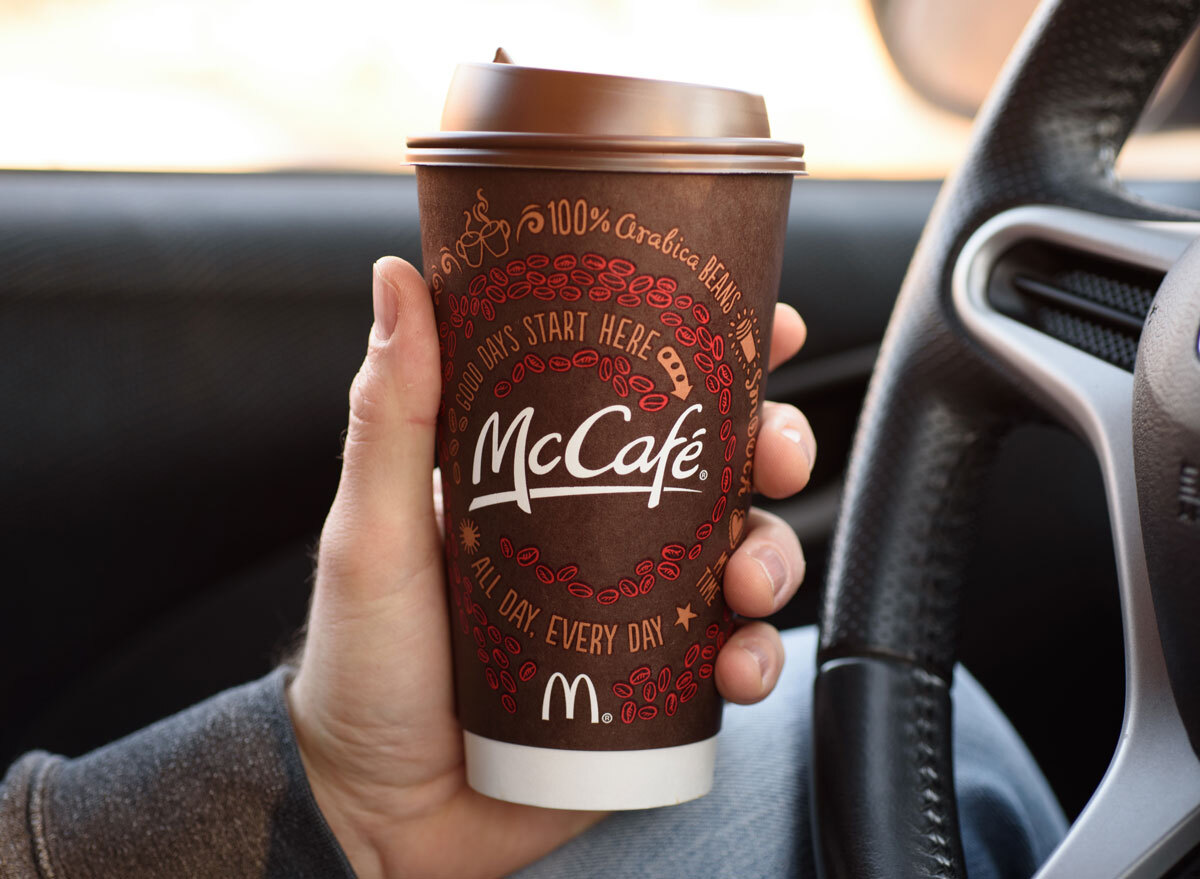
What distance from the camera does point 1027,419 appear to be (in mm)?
775

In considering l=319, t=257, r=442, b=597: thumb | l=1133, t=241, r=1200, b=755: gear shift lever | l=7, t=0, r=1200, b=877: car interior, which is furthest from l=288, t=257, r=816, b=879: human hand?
l=7, t=0, r=1200, b=877: car interior

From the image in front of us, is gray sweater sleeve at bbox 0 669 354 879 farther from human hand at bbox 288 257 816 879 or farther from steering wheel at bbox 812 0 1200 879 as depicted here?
steering wheel at bbox 812 0 1200 879

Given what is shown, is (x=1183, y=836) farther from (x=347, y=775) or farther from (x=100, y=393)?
(x=100, y=393)

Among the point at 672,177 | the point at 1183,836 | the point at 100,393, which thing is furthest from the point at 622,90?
the point at 100,393

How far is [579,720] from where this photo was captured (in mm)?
681

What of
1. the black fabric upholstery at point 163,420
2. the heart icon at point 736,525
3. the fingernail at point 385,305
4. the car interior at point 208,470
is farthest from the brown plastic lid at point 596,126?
the black fabric upholstery at point 163,420

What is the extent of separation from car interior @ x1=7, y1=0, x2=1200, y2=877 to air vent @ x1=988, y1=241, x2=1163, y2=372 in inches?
18.8

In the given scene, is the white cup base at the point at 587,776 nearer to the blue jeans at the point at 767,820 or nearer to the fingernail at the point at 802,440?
the blue jeans at the point at 767,820

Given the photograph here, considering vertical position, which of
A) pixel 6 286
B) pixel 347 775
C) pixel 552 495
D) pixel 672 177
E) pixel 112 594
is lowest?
pixel 112 594

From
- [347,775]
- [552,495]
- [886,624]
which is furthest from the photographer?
[347,775]

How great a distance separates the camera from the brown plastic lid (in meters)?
0.59

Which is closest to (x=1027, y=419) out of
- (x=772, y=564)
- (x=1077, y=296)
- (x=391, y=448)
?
(x=1077, y=296)

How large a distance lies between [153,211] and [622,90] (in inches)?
36.2

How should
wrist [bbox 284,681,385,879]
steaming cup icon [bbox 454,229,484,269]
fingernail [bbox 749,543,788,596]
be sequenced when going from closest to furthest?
steaming cup icon [bbox 454,229,484,269], fingernail [bbox 749,543,788,596], wrist [bbox 284,681,385,879]
